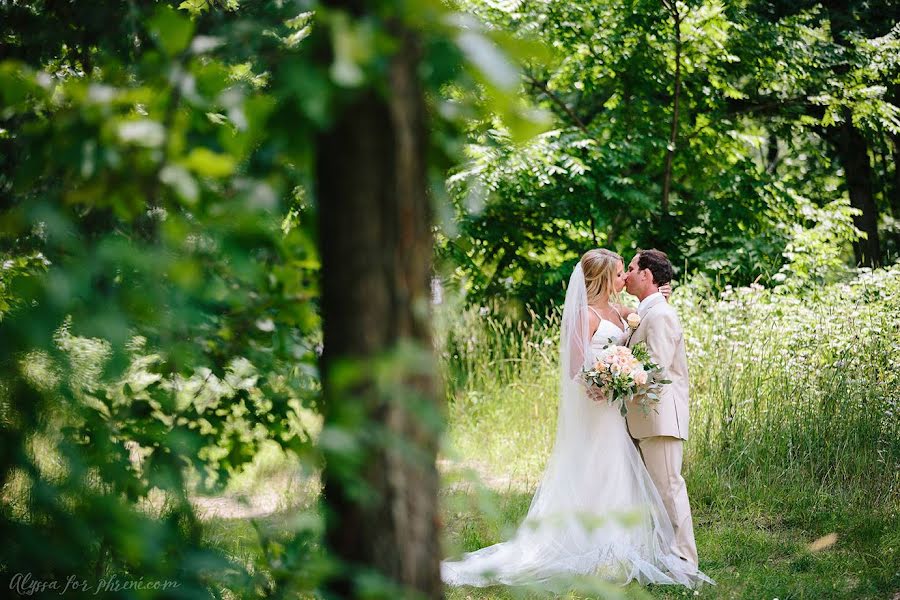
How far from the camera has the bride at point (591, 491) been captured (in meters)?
4.83

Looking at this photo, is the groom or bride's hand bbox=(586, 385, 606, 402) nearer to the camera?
the groom

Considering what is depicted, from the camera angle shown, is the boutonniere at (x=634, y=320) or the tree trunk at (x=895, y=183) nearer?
the boutonniere at (x=634, y=320)

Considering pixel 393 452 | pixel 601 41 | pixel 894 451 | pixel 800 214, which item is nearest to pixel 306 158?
pixel 393 452

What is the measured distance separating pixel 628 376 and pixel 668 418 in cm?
46

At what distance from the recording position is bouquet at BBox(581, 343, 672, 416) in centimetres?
485

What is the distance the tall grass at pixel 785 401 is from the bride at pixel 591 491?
3.82 feet

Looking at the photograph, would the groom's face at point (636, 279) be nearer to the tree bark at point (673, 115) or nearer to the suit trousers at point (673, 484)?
the suit trousers at point (673, 484)

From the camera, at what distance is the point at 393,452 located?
124cm

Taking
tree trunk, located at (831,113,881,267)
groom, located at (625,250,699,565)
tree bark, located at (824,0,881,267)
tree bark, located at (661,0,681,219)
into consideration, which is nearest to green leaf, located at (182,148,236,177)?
groom, located at (625,250,699,565)

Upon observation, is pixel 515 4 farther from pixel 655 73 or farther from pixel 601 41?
pixel 655 73

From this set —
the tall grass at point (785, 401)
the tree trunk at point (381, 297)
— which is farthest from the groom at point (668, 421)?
the tree trunk at point (381, 297)

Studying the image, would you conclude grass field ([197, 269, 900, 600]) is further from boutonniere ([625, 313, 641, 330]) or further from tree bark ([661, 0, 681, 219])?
tree bark ([661, 0, 681, 219])

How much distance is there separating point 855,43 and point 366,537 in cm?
1152

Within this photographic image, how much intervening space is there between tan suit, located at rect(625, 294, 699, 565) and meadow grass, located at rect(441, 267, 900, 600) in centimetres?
48
